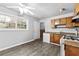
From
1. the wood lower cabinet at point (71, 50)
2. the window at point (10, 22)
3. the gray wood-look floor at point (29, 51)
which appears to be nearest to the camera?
the wood lower cabinet at point (71, 50)

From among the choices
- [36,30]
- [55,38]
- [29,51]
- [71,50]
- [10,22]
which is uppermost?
[10,22]

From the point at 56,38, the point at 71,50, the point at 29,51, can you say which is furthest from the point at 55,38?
the point at 71,50

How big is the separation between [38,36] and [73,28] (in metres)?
3.99

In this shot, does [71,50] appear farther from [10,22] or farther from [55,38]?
[10,22]

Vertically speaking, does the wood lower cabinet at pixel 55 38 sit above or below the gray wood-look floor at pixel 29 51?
above

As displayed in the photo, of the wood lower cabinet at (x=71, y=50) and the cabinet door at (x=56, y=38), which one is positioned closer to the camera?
the wood lower cabinet at (x=71, y=50)

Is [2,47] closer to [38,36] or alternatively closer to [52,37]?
[52,37]

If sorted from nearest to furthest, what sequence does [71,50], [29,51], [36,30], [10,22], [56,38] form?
1. [71,50]
2. [29,51]
3. [10,22]
4. [56,38]
5. [36,30]

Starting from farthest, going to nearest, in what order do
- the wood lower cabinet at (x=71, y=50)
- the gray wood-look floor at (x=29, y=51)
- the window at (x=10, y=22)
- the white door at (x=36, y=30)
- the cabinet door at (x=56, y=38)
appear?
the white door at (x=36, y=30) → the cabinet door at (x=56, y=38) → the window at (x=10, y=22) → the gray wood-look floor at (x=29, y=51) → the wood lower cabinet at (x=71, y=50)

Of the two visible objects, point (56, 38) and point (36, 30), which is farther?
point (36, 30)

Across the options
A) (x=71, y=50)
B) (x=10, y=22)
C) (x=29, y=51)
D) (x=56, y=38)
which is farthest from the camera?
(x=56, y=38)

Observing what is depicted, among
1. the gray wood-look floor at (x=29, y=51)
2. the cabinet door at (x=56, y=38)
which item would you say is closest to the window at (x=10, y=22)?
the gray wood-look floor at (x=29, y=51)

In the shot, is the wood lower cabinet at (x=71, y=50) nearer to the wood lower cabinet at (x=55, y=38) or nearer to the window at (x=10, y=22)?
the wood lower cabinet at (x=55, y=38)

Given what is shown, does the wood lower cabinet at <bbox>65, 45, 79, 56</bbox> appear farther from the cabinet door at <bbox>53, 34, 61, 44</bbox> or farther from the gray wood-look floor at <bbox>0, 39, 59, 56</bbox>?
the cabinet door at <bbox>53, 34, 61, 44</bbox>
